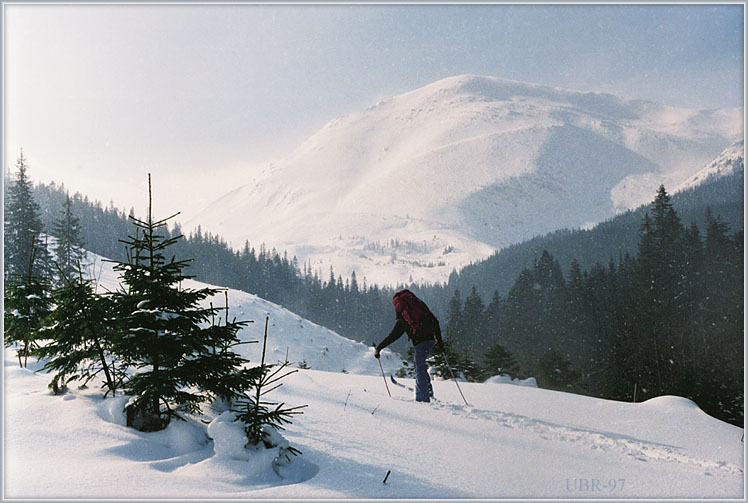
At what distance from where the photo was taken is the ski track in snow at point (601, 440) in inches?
199

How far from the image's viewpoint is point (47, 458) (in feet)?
11.8

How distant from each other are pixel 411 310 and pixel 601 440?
4.01 meters

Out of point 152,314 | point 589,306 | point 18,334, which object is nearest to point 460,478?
point 152,314

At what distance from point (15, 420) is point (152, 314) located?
5.27 ft

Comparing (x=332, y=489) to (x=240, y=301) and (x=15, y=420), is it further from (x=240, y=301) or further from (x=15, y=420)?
(x=240, y=301)

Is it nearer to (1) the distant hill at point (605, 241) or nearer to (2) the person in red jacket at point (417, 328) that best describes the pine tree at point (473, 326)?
(1) the distant hill at point (605, 241)

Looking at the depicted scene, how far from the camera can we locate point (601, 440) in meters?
5.88

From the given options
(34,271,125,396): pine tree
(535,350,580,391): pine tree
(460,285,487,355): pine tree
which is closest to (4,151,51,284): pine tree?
(34,271,125,396): pine tree

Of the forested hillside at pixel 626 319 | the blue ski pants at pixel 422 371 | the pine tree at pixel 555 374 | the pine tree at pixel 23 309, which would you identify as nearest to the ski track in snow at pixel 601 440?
the blue ski pants at pixel 422 371

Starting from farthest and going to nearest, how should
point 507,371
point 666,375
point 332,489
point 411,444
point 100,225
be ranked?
point 100,225, point 507,371, point 666,375, point 411,444, point 332,489

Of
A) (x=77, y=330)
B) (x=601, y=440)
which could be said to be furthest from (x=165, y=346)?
(x=601, y=440)

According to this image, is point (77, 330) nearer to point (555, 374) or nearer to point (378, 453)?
point (378, 453)

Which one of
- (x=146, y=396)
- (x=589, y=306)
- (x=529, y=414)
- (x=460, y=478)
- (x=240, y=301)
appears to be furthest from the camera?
(x=589, y=306)

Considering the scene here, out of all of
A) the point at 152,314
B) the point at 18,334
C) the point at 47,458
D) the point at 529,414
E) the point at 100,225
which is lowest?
the point at 529,414
